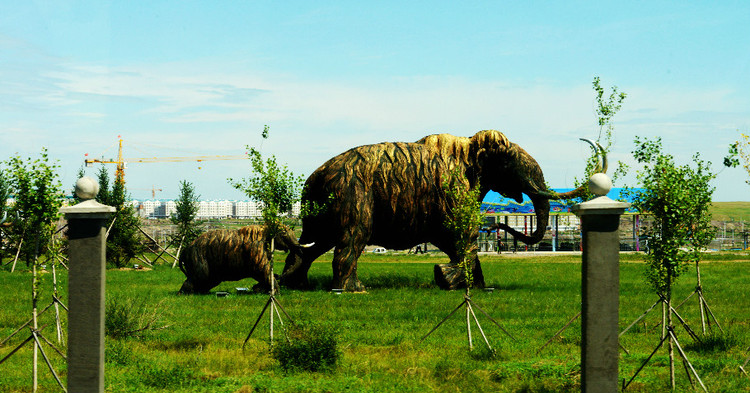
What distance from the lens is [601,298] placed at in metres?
8.24

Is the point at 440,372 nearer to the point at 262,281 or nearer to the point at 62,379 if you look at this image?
the point at 62,379

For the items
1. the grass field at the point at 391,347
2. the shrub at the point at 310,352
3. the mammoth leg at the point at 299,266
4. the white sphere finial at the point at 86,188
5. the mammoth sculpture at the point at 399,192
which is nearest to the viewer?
the white sphere finial at the point at 86,188

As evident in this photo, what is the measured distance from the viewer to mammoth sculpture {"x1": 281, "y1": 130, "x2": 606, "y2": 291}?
19438 millimetres

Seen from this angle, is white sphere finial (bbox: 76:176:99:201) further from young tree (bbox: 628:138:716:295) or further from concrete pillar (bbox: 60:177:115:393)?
young tree (bbox: 628:138:716:295)

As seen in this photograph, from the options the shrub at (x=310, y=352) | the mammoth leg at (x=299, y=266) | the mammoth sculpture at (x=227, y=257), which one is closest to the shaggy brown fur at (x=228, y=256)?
the mammoth sculpture at (x=227, y=257)

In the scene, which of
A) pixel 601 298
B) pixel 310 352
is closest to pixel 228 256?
pixel 310 352

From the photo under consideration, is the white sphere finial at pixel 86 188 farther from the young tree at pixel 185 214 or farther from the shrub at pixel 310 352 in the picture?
the young tree at pixel 185 214

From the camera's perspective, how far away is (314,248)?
21.1 meters

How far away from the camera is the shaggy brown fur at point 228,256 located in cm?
1844

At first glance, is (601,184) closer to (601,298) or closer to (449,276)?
(601,298)

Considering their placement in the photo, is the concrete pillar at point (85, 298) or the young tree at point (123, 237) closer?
the concrete pillar at point (85, 298)

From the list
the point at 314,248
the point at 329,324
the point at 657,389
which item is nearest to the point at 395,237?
the point at 314,248

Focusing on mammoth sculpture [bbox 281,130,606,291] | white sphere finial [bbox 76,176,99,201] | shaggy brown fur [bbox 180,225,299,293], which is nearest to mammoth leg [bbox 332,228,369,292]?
mammoth sculpture [bbox 281,130,606,291]

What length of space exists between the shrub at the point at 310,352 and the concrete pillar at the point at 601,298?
13.1 ft
